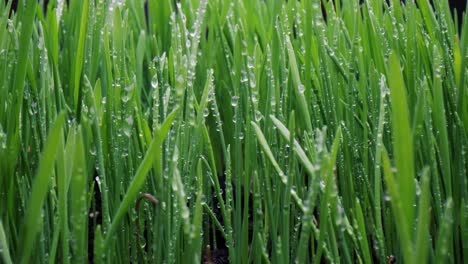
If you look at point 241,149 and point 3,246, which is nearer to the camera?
point 3,246

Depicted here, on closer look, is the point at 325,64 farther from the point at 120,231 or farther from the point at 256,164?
the point at 120,231

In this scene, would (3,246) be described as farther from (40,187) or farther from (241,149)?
(241,149)

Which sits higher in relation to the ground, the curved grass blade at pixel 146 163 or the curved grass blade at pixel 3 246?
the curved grass blade at pixel 146 163

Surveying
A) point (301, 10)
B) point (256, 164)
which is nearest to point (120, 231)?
point (256, 164)

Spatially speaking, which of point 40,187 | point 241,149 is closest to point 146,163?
point 40,187

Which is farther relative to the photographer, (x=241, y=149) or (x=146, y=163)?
(x=241, y=149)

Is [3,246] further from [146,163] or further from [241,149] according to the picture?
[241,149]

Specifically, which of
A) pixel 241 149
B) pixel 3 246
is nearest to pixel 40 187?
pixel 3 246

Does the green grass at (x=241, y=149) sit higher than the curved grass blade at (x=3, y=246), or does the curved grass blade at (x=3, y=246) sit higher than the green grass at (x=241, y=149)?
A: the green grass at (x=241, y=149)
